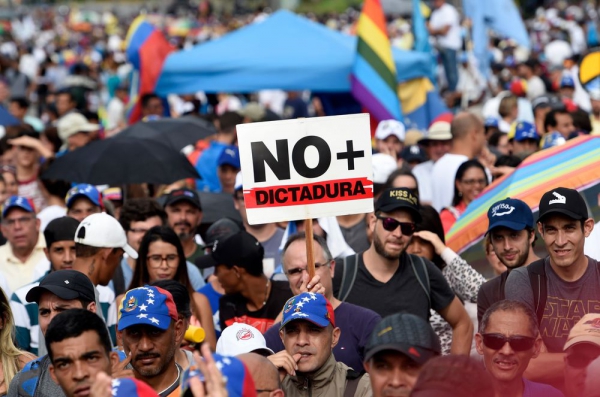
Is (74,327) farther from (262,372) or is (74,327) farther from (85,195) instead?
(85,195)

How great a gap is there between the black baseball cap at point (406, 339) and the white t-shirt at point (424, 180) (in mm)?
6185

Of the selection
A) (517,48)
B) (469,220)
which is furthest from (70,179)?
(517,48)

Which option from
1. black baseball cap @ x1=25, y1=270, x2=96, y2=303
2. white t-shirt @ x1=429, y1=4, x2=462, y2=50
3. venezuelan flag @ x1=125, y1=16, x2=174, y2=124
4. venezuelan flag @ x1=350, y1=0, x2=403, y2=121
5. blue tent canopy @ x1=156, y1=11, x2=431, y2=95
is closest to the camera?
black baseball cap @ x1=25, y1=270, x2=96, y2=303

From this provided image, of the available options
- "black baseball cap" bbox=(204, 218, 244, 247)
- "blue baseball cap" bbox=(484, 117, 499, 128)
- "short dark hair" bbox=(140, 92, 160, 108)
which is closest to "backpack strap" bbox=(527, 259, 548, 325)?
"black baseball cap" bbox=(204, 218, 244, 247)

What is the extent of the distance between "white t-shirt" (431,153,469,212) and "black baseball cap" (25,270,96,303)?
465 cm

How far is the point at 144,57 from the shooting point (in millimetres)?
16406

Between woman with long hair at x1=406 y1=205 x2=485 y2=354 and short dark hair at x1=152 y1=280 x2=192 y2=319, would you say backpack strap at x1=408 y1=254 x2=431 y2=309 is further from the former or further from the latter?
short dark hair at x1=152 y1=280 x2=192 y2=319

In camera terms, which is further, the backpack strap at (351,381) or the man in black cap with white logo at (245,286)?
the man in black cap with white logo at (245,286)

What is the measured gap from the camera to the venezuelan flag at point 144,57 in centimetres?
1616

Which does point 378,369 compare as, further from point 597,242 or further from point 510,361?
point 597,242

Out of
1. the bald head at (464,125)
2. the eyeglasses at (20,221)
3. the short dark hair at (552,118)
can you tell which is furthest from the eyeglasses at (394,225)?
the short dark hair at (552,118)

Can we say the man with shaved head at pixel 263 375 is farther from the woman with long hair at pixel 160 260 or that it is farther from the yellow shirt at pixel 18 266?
the yellow shirt at pixel 18 266

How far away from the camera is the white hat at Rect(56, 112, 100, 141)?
1259 cm

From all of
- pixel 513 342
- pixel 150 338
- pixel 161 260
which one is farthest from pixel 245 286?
pixel 513 342
